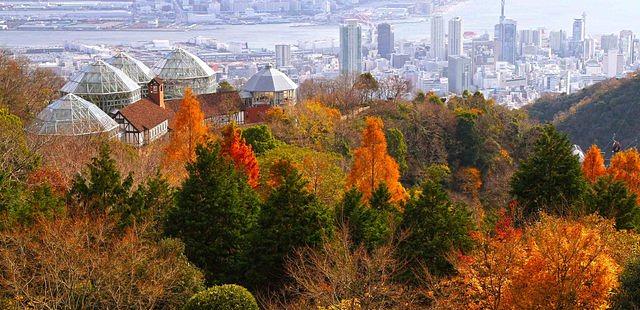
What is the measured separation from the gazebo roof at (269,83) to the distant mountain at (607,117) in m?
13.4

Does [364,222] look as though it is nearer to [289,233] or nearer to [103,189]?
[289,233]

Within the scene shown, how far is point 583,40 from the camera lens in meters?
101

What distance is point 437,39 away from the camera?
97.2 m

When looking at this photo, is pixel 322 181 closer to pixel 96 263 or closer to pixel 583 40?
pixel 96 263

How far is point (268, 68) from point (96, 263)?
22.6 m

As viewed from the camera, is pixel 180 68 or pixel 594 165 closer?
pixel 594 165

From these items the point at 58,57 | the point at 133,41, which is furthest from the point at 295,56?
the point at 58,57

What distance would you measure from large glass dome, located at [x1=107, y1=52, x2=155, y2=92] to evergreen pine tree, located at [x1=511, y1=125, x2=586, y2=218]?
17.4 m

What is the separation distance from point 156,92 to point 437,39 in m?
73.3

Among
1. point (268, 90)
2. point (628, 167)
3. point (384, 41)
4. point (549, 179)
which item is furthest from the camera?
point (384, 41)

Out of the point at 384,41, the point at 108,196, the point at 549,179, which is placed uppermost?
the point at 108,196

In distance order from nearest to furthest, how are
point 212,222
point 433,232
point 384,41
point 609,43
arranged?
point 433,232 < point 212,222 < point 384,41 < point 609,43

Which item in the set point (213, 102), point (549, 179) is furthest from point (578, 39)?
point (549, 179)

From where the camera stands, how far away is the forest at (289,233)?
372 inches
